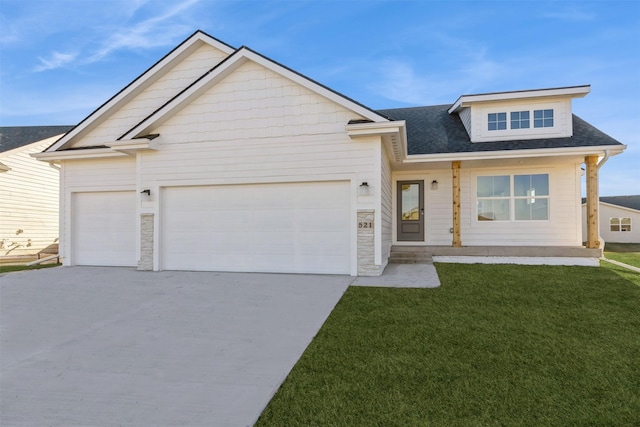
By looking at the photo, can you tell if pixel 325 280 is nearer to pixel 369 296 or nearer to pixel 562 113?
pixel 369 296

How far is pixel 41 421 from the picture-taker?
7.90 ft

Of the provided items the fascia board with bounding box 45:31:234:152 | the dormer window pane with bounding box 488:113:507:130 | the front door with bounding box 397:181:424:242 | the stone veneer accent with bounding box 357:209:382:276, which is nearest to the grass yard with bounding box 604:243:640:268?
the dormer window pane with bounding box 488:113:507:130

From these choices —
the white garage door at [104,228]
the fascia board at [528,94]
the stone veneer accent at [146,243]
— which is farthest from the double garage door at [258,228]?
the fascia board at [528,94]

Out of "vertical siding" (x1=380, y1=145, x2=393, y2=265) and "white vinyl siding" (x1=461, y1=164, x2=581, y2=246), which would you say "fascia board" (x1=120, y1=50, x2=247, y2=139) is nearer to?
"vertical siding" (x1=380, y1=145, x2=393, y2=265)

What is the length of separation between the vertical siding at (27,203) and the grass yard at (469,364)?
16092 millimetres

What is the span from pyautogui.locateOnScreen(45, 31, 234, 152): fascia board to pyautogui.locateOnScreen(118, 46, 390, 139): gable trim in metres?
2.10

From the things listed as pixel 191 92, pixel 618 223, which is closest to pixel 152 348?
pixel 191 92

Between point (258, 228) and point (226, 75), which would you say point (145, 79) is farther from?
point (258, 228)

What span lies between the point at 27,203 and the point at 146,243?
1027 centimetres

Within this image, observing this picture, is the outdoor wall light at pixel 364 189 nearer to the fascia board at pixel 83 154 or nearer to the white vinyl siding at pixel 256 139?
the white vinyl siding at pixel 256 139

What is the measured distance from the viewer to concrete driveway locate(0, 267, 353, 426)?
8.40 feet

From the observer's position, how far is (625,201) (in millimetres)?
28344

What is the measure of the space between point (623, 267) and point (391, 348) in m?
9.53

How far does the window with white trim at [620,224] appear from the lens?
80.8 feet
